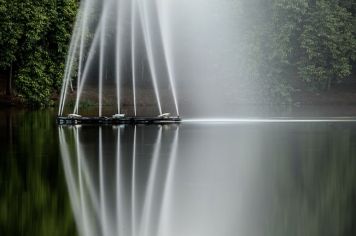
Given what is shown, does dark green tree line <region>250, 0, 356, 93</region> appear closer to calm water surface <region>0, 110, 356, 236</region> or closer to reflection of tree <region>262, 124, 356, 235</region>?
calm water surface <region>0, 110, 356, 236</region>

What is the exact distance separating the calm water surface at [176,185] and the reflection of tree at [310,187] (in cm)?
3

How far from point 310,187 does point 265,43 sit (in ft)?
191

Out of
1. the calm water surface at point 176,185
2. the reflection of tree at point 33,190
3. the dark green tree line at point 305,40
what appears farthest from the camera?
the dark green tree line at point 305,40

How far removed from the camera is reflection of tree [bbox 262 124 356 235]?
16.7 metres

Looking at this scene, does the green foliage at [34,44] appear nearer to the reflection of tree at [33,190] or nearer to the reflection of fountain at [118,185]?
the reflection of fountain at [118,185]

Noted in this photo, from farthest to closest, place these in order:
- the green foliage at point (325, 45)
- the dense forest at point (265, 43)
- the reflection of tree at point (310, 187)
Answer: the green foliage at point (325, 45)
the dense forest at point (265, 43)
the reflection of tree at point (310, 187)

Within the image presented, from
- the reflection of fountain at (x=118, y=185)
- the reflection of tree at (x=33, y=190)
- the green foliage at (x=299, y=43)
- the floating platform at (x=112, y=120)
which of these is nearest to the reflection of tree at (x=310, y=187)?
the reflection of fountain at (x=118, y=185)

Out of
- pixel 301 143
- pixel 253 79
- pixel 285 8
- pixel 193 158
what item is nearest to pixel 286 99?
pixel 253 79

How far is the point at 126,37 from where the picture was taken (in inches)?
3649

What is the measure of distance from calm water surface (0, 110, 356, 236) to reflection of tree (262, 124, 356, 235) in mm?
Answer: 29

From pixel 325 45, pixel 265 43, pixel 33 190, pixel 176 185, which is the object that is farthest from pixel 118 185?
pixel 325 45

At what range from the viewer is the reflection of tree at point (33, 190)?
16234mm

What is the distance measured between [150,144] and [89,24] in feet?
160

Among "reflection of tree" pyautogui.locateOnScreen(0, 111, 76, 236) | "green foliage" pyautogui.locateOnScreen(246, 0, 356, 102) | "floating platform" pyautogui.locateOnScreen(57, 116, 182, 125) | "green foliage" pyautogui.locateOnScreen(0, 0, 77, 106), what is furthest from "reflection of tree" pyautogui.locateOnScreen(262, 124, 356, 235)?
"green foliage" pyautogui.locateOnScreen(246, 0, 356, 102)
